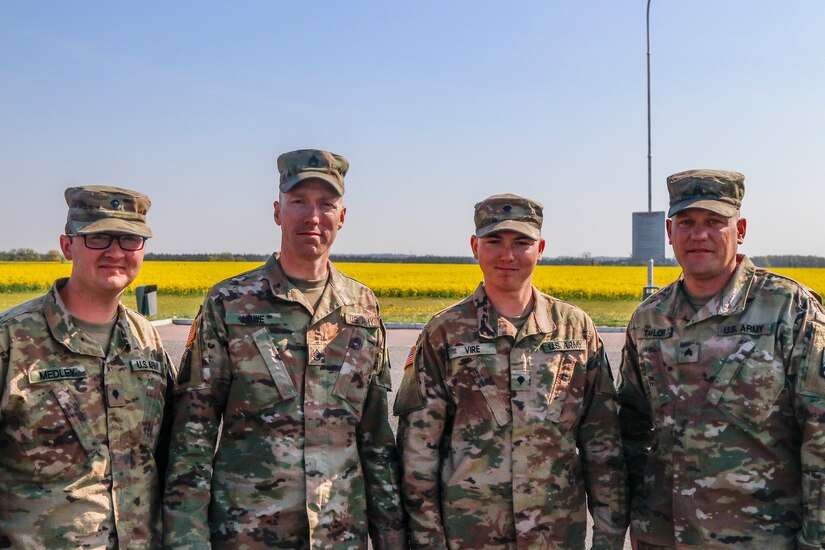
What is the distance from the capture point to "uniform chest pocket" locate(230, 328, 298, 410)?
111 inches

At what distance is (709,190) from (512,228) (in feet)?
2.86

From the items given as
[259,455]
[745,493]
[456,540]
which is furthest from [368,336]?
[745,493]

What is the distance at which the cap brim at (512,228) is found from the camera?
2943 mm

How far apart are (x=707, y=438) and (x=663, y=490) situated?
33 cm

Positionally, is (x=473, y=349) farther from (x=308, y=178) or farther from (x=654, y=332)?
(x=308, y=178)

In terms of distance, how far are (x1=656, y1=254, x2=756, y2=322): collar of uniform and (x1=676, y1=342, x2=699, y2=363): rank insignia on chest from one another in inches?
4.4

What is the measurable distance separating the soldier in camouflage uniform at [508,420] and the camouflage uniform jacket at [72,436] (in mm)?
1049

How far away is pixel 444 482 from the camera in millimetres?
2982

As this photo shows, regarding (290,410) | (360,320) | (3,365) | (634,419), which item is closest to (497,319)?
(360,320)

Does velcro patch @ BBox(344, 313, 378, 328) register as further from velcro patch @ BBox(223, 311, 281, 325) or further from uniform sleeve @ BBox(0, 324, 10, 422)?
uniform sleeve @ BBox(0, 324, 10, 422)

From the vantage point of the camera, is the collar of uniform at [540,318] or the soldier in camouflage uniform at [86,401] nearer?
the soldier in camouflage uniform at [86,401]

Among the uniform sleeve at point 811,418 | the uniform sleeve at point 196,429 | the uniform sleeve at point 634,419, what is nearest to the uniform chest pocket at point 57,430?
the uniform sleeve at point 196,429

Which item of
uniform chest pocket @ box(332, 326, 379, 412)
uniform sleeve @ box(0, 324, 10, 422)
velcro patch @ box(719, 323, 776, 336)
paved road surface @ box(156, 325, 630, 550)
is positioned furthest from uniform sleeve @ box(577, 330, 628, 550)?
paved road surface @ box(156, 325, 630, 550)

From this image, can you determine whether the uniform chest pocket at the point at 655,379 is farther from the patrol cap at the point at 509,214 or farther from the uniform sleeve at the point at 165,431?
the uniform sleeve at the point at 165,431
